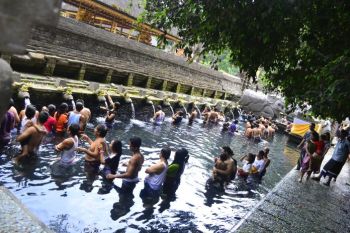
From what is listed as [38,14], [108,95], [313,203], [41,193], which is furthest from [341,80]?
[108,95]

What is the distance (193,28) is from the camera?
698 cm

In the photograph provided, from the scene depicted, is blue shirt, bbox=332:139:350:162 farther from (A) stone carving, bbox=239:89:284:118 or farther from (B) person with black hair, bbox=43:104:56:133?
(A) stone carving, bbox=239:89:284:118

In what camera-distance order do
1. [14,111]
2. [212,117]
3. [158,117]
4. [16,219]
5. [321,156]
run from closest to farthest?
1. [16,219]
2. [14,111]
3. [321,156]
4. [158,117]
5. [212,117]

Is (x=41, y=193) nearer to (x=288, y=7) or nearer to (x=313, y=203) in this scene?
(x=288, y=7)

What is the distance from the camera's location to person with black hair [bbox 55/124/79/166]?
877cm

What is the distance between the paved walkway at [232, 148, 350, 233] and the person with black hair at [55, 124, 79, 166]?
15.4 feet

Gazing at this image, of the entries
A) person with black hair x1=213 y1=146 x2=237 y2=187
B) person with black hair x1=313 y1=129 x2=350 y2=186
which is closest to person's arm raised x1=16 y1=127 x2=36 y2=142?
person with black hair x1=213 y1=146 x2=237 y2=187

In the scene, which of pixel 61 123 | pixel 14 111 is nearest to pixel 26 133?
pixel 14 111

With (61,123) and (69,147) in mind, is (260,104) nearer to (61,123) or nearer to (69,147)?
(61,123)

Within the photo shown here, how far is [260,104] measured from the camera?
3816 cm

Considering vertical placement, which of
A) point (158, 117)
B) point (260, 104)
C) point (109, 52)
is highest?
point (109, 52)

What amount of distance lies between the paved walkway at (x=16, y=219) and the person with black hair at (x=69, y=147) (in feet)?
16.1

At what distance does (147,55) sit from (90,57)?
6.63 metres

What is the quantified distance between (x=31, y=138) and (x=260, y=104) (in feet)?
105
